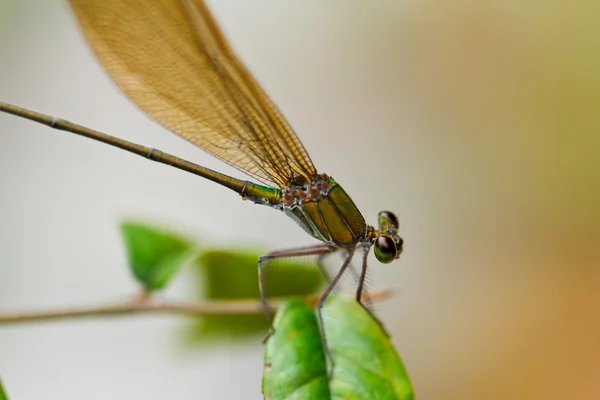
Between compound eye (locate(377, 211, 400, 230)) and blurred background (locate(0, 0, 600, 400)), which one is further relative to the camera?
blurred background (locate(0, 0, 600, 400))

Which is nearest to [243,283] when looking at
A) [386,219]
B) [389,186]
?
[386,219]

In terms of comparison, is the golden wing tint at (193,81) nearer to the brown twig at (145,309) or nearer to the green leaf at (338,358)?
the brown twig at (145,309)

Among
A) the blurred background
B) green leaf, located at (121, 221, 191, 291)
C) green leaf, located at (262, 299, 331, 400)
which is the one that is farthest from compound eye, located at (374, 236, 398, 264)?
the blurred background

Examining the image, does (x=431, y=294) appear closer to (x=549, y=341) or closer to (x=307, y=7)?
(x=549, y=341)

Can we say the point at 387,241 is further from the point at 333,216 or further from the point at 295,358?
the point at 295,358

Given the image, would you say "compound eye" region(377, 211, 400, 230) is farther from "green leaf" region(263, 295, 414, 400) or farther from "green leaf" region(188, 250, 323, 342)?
"green leaf" region(263, 295, 414, 400)

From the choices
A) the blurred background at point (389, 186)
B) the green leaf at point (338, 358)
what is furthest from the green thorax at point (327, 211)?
the blurred background at point (389, 186)
